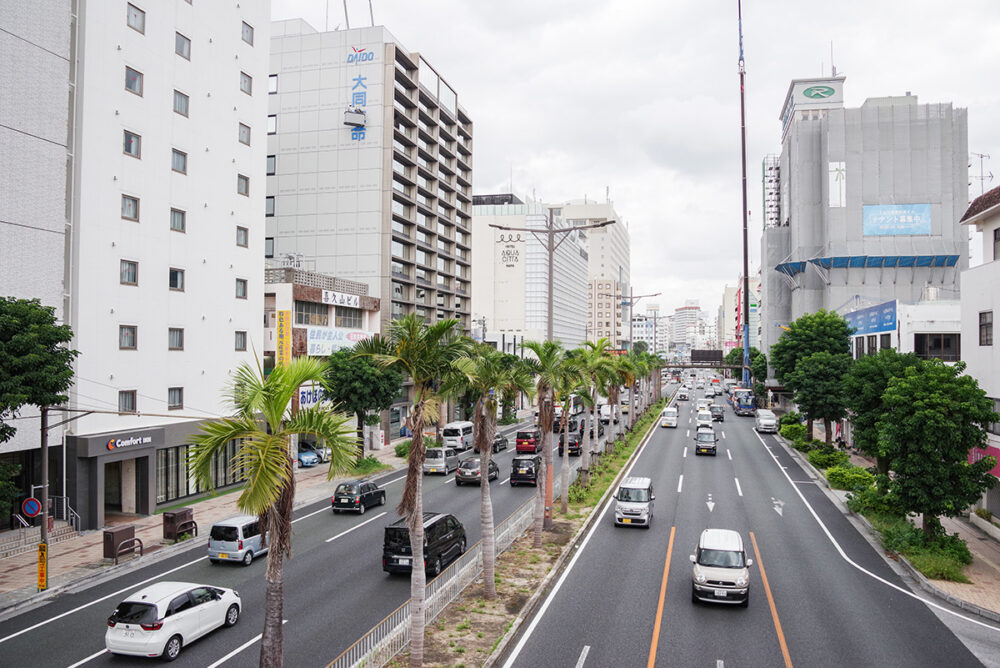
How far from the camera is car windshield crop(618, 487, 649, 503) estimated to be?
94.1 ft

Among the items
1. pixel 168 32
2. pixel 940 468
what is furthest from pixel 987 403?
pixel 168 32

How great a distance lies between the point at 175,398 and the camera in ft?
113

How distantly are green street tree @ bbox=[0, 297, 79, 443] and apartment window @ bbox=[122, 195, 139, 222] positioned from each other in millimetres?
11716

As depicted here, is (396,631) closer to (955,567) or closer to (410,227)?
(955,567)

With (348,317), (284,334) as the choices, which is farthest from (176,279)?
(348,317)

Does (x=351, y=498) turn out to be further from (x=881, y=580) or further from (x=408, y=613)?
(x=881, y=580)

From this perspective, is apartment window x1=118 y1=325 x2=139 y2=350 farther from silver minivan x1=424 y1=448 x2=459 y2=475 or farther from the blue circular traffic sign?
silver minivan x1=424 y1=448 x2=459 y2=475

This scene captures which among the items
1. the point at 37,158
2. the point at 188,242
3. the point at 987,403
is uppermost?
the point at 37,158

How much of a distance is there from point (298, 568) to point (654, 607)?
12.6 metres

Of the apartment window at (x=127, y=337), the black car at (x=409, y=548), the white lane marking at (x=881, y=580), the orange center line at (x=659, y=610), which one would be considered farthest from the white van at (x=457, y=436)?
the black car at (x=409, y=548)

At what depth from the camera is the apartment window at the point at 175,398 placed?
111 ft

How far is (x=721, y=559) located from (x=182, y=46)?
3715 cm

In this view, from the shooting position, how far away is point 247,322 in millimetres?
39750

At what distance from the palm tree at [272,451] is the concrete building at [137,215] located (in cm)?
1544
